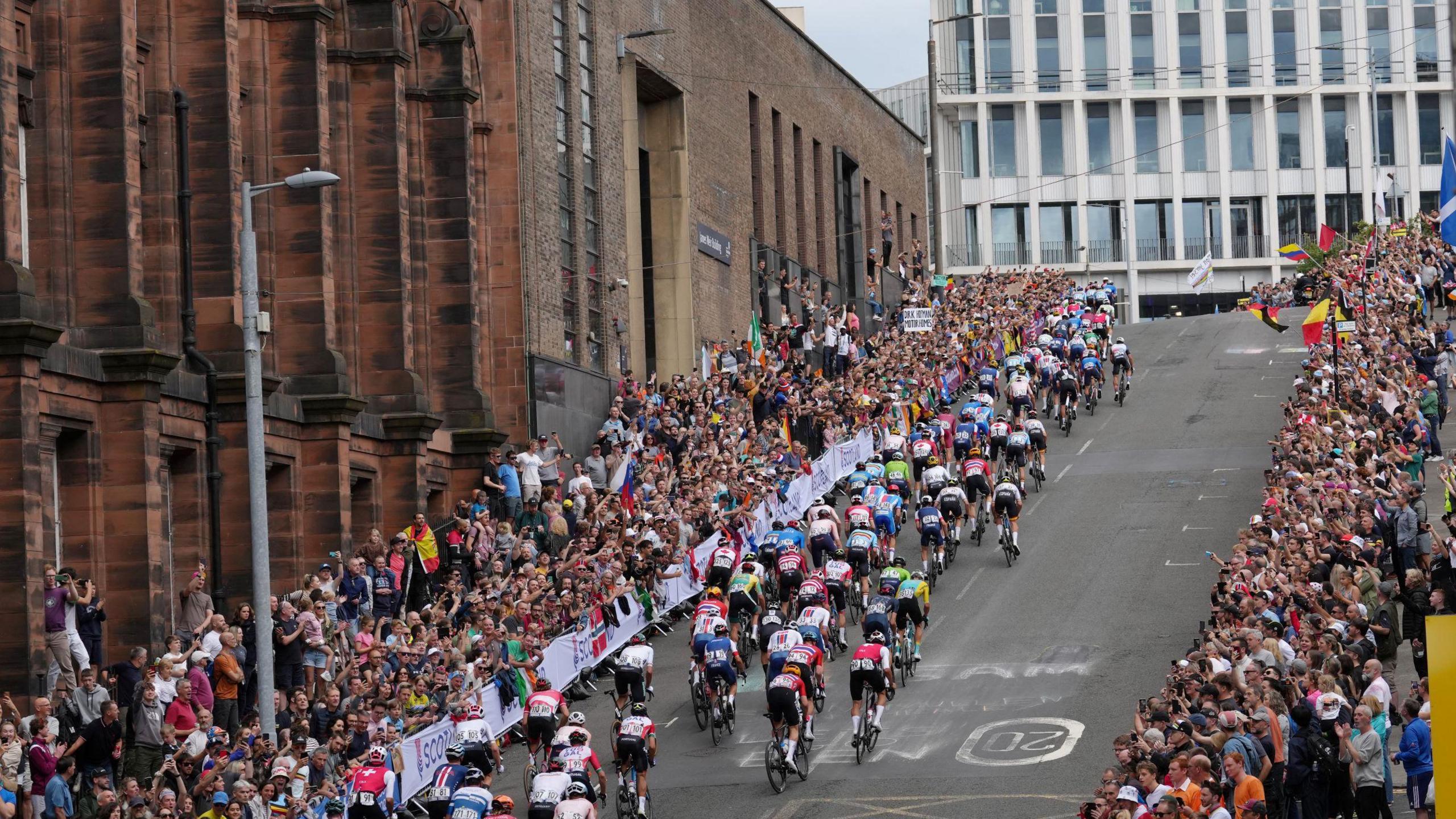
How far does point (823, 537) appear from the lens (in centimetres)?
3200

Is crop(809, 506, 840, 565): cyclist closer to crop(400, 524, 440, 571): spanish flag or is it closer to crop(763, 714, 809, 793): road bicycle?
crop(400, 524, 440, 571): spanish flag

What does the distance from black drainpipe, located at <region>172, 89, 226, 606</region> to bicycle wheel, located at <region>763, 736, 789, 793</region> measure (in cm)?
902

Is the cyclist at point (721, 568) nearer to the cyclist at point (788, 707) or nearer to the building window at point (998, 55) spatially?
the cyclist at point (788, 707)

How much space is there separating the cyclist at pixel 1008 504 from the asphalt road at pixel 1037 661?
49cm

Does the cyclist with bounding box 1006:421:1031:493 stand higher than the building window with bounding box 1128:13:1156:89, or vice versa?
the building window with bounding box 1128:13:1156:89

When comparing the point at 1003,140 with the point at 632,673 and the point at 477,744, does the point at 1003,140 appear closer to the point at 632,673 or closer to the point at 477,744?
the point at 632,673

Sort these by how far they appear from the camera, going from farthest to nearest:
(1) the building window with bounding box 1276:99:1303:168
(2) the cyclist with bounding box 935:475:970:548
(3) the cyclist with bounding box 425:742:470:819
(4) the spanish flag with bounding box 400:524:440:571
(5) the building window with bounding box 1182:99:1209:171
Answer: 1. (5) the building window with bounding box 1182:99:1209:171
2. (1) the building window with bounding box 1276:99:1303:168
3. (2) the cyclist with bounding box 935:475:970:548
4. (4) the spanish flag with bounding box 400:524:440:571
5. (3) the cyclist with bounding box 425:742:470:819

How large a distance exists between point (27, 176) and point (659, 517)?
11007 millimetres

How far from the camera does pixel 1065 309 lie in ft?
180

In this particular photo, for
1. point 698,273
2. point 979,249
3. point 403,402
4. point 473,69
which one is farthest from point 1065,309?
point 979,249

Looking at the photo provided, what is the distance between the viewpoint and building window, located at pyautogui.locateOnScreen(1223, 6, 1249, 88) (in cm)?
10088

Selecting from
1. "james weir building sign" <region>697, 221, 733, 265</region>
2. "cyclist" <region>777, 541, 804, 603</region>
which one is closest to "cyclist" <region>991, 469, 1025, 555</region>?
"cyclist" <region>777, 541, 804, 603</region>

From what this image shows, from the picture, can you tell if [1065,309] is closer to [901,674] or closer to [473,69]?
[473,69]

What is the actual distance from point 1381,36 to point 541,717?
8517 centimetres
